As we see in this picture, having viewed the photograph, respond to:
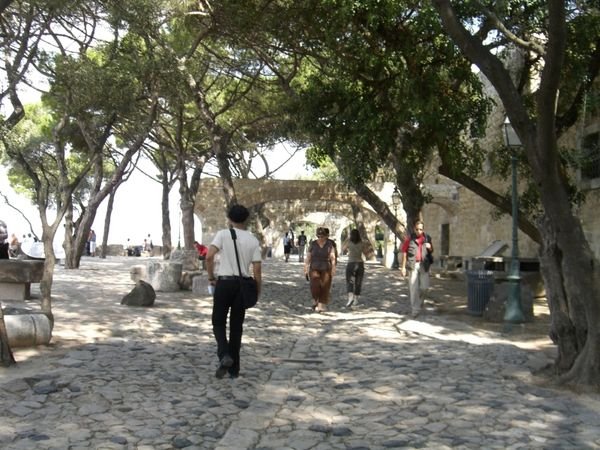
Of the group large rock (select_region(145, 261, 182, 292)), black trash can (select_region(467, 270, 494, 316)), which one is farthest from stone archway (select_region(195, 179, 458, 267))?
black trash can (select_region(467, 270, 494, 316))

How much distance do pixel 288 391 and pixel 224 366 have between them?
69 cm

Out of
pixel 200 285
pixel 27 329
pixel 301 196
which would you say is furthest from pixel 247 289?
pixel 301 196

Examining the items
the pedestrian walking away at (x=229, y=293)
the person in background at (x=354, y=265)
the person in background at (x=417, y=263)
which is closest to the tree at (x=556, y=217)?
the pedestrian walking away at (x=229, y=293)

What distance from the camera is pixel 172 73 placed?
15.4 meters

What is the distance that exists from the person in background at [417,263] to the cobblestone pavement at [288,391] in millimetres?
1277

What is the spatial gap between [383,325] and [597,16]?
591 cm

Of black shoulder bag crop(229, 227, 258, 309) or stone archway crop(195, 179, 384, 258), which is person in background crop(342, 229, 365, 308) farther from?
stone archway crop(195, 179, 384, 258)

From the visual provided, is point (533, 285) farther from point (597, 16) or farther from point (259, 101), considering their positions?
point (259, 101)

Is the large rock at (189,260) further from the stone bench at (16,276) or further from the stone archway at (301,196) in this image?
the stone archway at (301,196)

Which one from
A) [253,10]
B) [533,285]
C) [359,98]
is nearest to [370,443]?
[359,98]

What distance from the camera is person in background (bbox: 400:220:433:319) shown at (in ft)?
34.1

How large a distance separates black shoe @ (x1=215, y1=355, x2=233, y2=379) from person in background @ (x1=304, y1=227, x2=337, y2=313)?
18.0 feet

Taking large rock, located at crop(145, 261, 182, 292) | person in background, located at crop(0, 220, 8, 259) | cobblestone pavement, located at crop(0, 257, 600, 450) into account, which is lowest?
cobblestone pavement, located at crop(0, 257, 600, 450)

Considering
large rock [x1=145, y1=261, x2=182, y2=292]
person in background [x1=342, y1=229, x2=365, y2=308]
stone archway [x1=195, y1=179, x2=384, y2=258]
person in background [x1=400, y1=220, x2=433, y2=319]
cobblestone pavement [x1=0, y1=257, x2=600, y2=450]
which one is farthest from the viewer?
stone archway [x1=195, y1=179, x2=384, y2=258]
